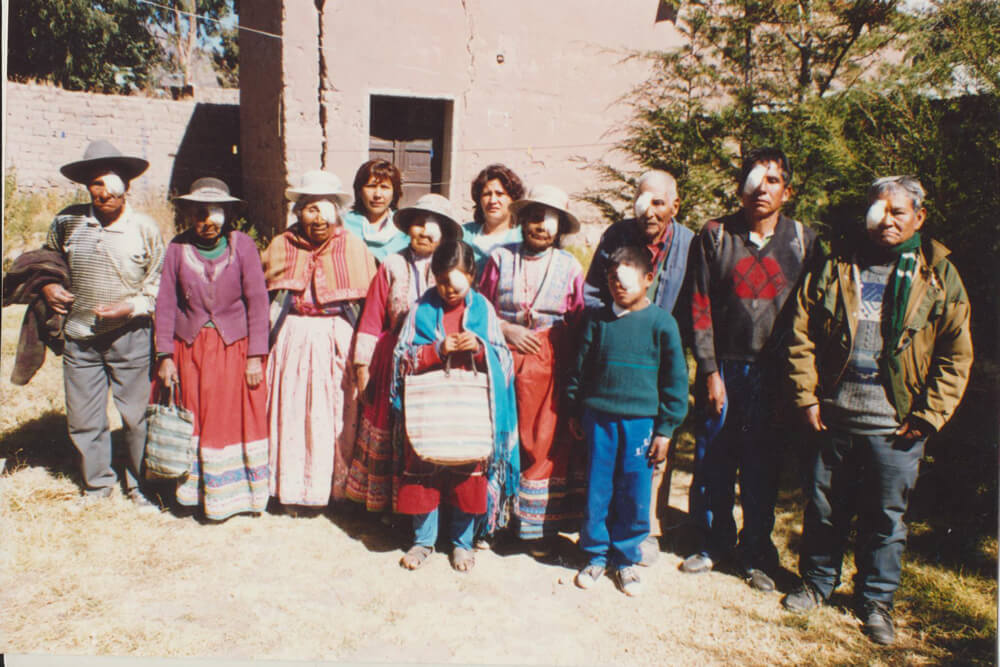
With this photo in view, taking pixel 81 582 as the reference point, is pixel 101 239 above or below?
above

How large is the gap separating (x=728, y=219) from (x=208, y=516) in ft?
9.55

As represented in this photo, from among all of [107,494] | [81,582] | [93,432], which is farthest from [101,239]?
[81,582]

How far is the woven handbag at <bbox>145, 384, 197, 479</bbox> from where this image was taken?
3529mm

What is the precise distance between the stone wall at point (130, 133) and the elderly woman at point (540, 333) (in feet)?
22.6

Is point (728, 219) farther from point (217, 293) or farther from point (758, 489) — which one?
point (217, 293)

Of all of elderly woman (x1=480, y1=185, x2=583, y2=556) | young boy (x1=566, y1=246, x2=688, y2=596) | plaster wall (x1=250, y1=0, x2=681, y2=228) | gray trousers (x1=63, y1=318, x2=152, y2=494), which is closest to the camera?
young boy (x1=566, y1=246, x2=688, y2=596)

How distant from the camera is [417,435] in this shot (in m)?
3.09

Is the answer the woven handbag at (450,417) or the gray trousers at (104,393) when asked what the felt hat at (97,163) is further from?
the woven handbag at (450,417)

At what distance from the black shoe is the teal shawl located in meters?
1.56

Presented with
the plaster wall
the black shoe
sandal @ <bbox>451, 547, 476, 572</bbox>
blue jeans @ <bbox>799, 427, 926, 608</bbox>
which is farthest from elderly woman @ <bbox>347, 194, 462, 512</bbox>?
the plaster wall

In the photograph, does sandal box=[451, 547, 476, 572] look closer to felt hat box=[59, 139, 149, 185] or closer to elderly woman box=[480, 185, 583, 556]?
elderly woman box=[480, 185, 583, 556]

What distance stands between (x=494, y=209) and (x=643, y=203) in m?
0.76

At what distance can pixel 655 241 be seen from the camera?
3.27 metres

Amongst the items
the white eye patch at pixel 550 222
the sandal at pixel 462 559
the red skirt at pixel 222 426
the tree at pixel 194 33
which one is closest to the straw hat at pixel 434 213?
the white eye patch at pixel 550 222
